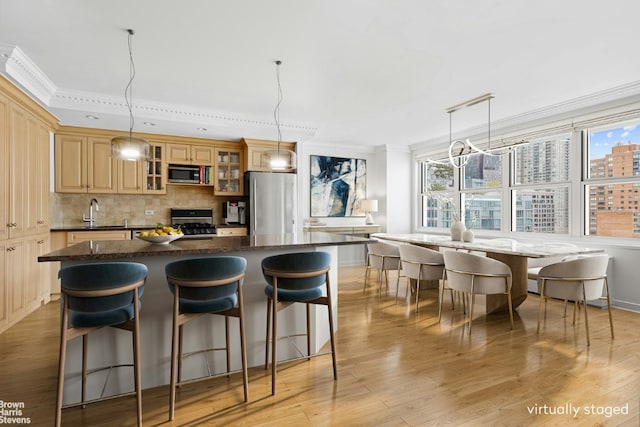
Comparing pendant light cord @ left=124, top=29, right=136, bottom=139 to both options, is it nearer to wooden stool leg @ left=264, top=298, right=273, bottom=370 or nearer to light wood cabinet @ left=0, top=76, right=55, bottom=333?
light wood cabinet @ left=0, top=76, right=55, bottom=333

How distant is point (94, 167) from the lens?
16.4 ft

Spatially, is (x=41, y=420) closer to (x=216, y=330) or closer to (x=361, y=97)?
(x=216, y=330)

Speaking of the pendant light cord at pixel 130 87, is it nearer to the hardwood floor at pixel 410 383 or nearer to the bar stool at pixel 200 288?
the bar stool at pixel 200 288

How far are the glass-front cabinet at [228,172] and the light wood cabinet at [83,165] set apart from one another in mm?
1522

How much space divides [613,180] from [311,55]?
403 cm

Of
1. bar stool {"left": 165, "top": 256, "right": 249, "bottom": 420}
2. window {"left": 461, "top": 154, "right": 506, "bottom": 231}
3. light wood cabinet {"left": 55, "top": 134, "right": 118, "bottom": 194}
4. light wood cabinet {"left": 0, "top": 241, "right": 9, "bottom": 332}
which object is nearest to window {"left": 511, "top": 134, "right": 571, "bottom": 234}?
window {"left": 461, "top": 154, "right": 506, "bottom": 231}

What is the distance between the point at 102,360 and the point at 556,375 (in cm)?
309

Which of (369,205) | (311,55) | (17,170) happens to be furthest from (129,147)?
(369,205)

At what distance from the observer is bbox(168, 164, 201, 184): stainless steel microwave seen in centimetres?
545

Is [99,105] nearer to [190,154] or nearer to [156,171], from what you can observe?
[156,171]

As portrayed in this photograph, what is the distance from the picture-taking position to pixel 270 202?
18.4 ft

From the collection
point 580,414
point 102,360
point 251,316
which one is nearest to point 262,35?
point 251,316

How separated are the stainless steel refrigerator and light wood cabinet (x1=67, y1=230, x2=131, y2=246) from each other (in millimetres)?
1844

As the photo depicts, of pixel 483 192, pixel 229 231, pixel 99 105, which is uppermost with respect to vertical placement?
pixel 99 105
